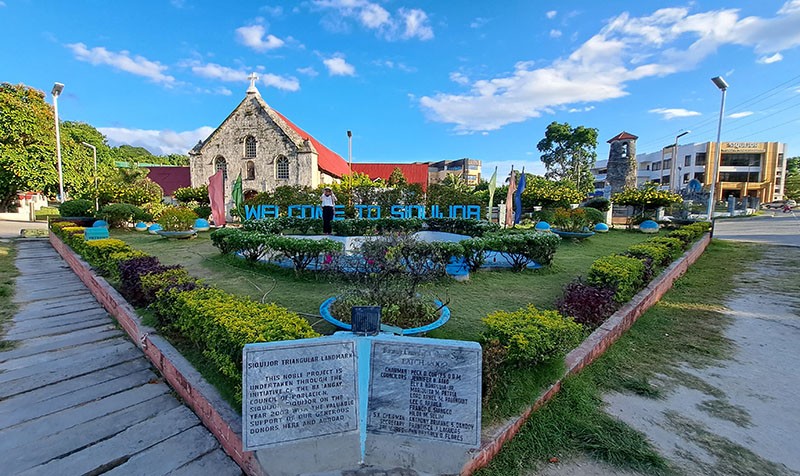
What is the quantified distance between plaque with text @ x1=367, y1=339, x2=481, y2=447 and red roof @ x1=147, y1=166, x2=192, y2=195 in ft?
132

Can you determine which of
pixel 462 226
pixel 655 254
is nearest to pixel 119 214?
pixel 462 226

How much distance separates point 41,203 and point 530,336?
3763cm

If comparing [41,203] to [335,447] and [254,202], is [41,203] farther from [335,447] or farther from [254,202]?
[335,447]

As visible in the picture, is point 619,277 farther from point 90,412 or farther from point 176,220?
point 176,220

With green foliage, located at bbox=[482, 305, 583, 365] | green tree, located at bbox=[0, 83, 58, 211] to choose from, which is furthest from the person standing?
green tree, located at bbox=[0, 83, 58, 211]

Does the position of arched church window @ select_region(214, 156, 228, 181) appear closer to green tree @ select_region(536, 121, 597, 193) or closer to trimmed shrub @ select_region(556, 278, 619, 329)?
trimmed shrub @ select_region(556, 278, 619, 329)

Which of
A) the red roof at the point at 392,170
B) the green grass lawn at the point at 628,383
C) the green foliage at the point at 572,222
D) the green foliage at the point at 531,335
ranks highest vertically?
the red roof at the point at 392,170

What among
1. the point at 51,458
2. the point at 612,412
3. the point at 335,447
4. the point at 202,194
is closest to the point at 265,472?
the point at 335,447

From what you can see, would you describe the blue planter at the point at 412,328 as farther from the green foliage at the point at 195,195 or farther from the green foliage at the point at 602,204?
the green foliage at the point at 195,195

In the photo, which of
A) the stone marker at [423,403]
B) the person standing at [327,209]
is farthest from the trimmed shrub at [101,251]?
the stone marker at [423,403]

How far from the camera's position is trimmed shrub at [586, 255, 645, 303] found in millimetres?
5137

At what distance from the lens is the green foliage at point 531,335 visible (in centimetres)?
293

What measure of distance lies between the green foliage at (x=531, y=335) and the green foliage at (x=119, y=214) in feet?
60.1

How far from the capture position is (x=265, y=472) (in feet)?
6.92
